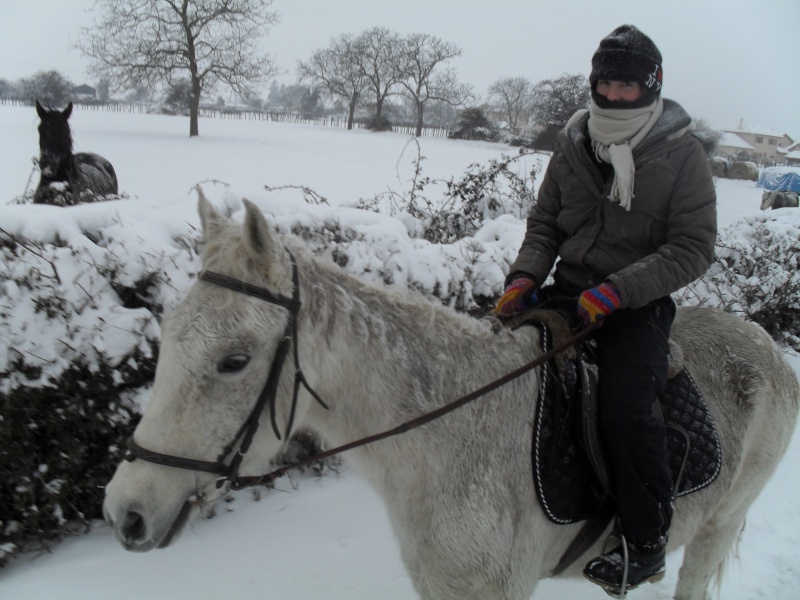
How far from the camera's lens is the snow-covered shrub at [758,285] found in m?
6.62

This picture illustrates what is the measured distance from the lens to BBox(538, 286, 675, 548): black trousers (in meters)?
1.96

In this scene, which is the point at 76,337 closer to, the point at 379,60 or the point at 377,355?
the point at 377,355

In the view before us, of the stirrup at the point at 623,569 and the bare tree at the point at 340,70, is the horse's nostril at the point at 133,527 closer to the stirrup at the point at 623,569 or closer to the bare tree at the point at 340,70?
the stirrup at the point at 623,569

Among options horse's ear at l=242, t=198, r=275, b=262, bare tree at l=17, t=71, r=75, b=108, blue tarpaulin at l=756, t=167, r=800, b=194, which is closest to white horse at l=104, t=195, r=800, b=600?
horse's ear at l=242, t=198, r=275, b=262

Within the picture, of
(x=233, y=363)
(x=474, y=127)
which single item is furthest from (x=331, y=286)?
(x=474, y=127)

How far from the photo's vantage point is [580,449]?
6.72ft

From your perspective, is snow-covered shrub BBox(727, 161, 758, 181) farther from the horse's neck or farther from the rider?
the horse's neck

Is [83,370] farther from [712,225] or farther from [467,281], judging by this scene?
[712,225]

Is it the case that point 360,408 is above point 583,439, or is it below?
above

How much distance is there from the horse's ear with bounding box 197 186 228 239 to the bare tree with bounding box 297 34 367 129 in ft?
164

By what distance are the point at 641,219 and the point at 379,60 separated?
175ft

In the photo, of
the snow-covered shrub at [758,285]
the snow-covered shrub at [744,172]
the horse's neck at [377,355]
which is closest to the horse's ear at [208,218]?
the horse's neck at [377,355]

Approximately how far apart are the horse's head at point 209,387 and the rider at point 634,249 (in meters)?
1.26

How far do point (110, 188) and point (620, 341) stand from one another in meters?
11.3
